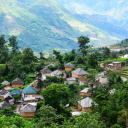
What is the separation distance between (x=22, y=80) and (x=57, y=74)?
776 cm

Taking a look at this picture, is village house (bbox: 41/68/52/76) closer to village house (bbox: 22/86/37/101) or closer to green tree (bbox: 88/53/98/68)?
green tree (bbox: 88/53/98/68)

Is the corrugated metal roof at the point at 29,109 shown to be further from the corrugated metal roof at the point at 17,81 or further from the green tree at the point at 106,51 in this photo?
the green tree at the point at 106,51

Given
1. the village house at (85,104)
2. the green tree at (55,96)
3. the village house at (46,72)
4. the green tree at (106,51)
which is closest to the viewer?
the green tree at (55,96)

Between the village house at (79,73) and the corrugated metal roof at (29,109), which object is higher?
the village house at (79,73)

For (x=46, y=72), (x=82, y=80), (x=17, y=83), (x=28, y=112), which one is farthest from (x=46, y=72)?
(x=28, y=112)

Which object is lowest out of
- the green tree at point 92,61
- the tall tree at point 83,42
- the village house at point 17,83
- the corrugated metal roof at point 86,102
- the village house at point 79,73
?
the corrugated metal roof at point 86,102

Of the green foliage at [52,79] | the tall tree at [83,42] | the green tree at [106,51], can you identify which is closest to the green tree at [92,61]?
the green foliage at [52,79]

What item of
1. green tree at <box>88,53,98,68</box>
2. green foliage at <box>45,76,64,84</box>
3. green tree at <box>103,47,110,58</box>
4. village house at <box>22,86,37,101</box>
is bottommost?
village house at <box>22,86,37,101</box>

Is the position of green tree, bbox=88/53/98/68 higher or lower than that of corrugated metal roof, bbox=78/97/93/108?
higher

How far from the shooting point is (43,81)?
132 ft

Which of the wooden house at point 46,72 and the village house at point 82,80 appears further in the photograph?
the wooden house at point 46,72

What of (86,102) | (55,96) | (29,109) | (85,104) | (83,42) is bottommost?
(29,109)

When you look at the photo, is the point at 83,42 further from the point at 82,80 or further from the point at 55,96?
the point at 55,96

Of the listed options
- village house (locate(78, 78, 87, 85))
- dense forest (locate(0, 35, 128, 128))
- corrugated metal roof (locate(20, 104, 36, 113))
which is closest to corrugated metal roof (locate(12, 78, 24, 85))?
dense forest (locate(0, 35, 128, 128))
